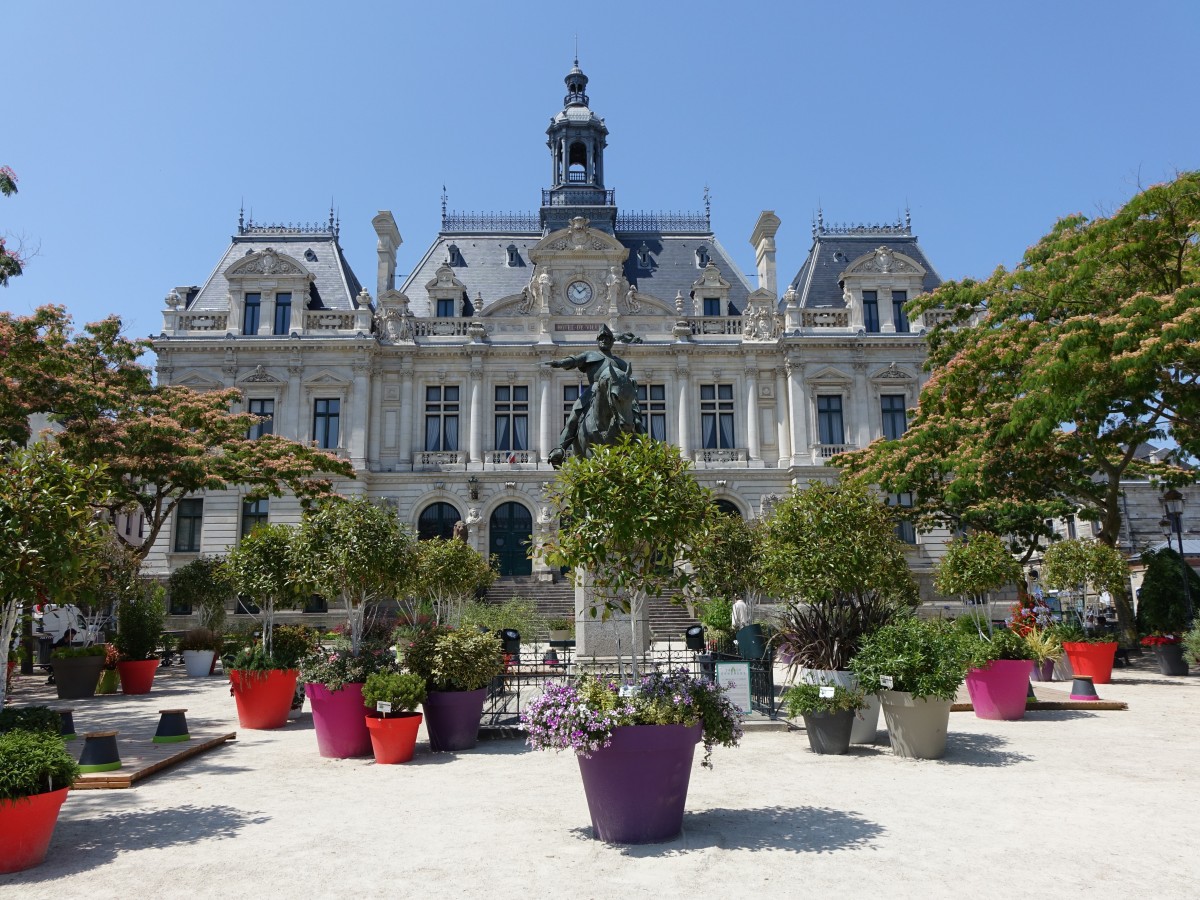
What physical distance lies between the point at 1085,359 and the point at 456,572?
576 inches

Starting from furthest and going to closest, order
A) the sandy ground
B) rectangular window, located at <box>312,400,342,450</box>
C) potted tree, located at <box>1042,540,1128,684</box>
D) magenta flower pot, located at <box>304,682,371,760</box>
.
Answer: rectangular window, located at <box>312,400,342,450</box> < potted tree, located at <box>1042,540,1128,684</box> < magenta flower pot, located at <box>304,682,371,760</box> < the sandy ground

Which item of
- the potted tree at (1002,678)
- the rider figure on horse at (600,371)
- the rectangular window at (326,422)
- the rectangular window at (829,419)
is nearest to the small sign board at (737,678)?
the potted tree at (1002,678)

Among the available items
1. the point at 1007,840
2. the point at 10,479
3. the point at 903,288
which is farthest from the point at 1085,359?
the point at 903,288

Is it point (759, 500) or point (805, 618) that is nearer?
point (805, 618)

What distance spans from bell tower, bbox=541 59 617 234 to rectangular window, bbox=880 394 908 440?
15323mm

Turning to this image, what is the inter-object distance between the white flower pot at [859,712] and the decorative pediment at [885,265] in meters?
29.6

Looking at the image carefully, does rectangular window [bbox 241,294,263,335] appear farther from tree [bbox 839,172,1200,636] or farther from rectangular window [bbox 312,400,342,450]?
tree [bbox 839,172,1200,636]

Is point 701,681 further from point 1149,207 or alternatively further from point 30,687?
point 30,687

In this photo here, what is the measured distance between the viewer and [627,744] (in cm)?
682

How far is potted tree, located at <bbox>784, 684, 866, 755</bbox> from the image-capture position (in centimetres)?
1063

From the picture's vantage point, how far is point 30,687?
1841 centimetres

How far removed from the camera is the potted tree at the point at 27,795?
6523 millimetres

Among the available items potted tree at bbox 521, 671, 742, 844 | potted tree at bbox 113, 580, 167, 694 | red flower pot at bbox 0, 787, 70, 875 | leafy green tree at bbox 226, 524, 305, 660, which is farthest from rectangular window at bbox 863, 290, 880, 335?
red flower pot at bbox 0, 787, 70, 875

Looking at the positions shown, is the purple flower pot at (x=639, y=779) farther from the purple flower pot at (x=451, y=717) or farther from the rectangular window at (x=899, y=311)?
the rectangular window at (x=899, y=311)
